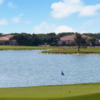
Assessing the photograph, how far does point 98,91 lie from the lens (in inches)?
585

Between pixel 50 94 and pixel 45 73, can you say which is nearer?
pixel 50 94

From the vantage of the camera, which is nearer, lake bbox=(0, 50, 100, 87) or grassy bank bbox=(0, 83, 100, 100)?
grassy bank bbox=(0, 83, 100, 100)

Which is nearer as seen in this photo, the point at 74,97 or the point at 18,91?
the point at 74,97

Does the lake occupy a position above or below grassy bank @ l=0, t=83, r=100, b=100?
below

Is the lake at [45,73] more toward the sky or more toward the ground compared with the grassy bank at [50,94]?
more toward the ground

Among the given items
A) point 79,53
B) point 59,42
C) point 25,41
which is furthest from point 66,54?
point 59,42

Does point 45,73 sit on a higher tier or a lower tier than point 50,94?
lower

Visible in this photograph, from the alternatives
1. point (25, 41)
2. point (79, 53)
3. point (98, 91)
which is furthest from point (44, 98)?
point (25, 41)

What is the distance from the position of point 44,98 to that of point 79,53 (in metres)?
72.6

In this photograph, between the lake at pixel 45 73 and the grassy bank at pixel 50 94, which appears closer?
the grassy bank at pixel 50 94

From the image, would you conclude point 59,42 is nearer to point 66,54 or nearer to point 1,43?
point 1,43

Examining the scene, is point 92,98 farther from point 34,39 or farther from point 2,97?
point 34,39

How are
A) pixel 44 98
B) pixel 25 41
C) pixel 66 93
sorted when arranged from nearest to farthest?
1. pixel 44 98
2. pixel 66 93
3. pixel 25 41

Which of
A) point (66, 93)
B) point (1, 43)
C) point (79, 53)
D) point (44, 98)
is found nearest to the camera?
point (44, 98)
